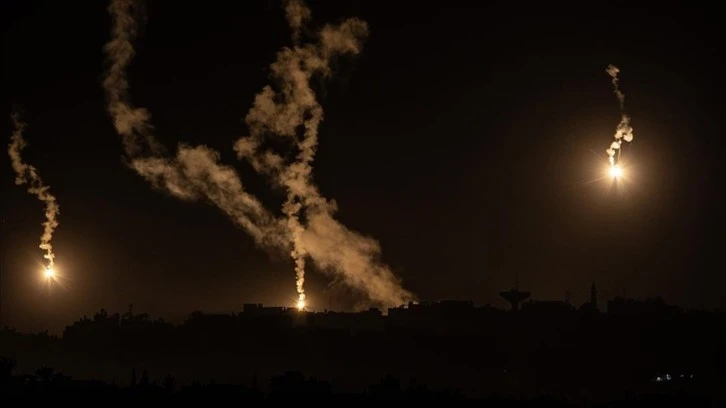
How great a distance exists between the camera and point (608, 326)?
16088 cm

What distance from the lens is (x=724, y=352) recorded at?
152125mm

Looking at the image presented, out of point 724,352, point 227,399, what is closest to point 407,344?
point 724,352

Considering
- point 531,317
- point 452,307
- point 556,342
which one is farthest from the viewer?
point 452,307

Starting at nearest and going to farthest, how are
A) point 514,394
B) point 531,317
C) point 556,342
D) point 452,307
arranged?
point 514,394 → point 556,342 → point 531,317 → point 452,307

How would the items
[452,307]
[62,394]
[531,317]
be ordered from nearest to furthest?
[62,394] → [531,317] → [452,307]

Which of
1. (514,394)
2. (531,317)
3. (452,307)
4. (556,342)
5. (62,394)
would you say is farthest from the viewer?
(452,307)

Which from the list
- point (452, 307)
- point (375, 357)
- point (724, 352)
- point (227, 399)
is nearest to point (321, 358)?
point (375, 357)

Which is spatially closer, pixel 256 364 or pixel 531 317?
pixel 531 317

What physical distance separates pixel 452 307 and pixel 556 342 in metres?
26.9

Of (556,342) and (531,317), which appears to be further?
(531,317)

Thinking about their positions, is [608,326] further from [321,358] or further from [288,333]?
[288,333]

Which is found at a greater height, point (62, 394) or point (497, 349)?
point (497, 349)

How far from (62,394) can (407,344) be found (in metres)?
86.1

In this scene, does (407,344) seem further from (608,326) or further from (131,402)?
(131,402)
